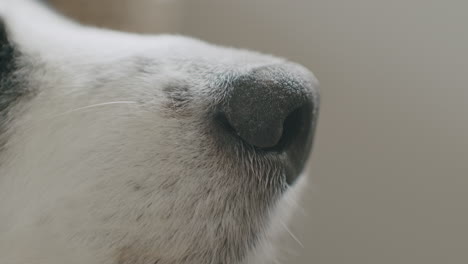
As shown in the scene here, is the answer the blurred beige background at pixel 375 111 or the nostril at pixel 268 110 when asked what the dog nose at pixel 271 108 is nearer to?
the nostril at pixel 268 110

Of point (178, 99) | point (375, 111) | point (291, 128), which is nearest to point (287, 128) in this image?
point (291, 128)

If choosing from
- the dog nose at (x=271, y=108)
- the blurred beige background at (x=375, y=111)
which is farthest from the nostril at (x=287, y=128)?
the blurred beige background at (x=375, y=111)

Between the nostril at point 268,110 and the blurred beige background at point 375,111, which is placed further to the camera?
the blurred beige background at point 375,111

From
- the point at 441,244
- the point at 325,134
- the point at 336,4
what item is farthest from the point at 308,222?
the point at 336,4

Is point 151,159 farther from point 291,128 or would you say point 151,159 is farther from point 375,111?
point 375,111

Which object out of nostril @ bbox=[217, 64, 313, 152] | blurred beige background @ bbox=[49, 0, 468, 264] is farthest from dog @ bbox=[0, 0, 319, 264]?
blurred beige background @ bbox=[49, 0, 468, 264]

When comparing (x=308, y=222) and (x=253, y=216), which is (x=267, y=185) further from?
(x=308, y=222)
